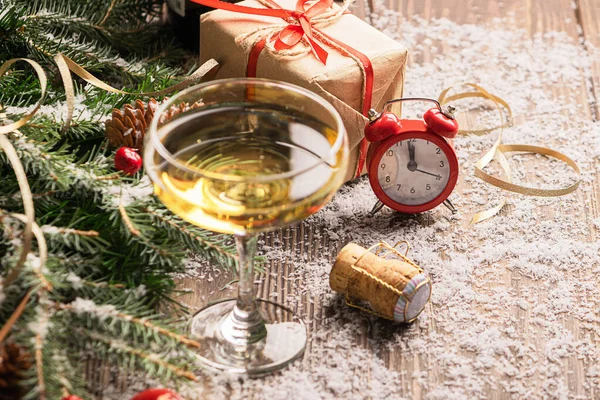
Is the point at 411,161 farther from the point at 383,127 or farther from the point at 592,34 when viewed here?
the point at 592,34

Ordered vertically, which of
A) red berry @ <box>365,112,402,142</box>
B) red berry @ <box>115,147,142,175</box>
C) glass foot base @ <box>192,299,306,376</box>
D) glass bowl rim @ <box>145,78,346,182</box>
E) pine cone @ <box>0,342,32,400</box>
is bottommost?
glass foot base @ <box>192,299,306,376</box>

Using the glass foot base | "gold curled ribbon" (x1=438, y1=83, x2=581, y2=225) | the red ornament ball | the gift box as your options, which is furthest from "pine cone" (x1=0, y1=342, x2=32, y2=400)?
"gold curled ribbon" (x1=438, y1=83, x2=581, y2=225)

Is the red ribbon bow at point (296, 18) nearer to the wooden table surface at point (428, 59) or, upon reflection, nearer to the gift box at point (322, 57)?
the gift box at point (322, 57)

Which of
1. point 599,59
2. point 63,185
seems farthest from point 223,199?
point 599,59

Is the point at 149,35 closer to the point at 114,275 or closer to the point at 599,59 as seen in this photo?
the point at 114,275

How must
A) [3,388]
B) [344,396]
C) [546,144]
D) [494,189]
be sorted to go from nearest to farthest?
1. [3,388]
2. [344,396]
3. [494,189]
4. [546,144]

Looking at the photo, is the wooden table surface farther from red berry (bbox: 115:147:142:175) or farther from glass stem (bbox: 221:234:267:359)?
red berry (bbox: 115:147:142:175)
